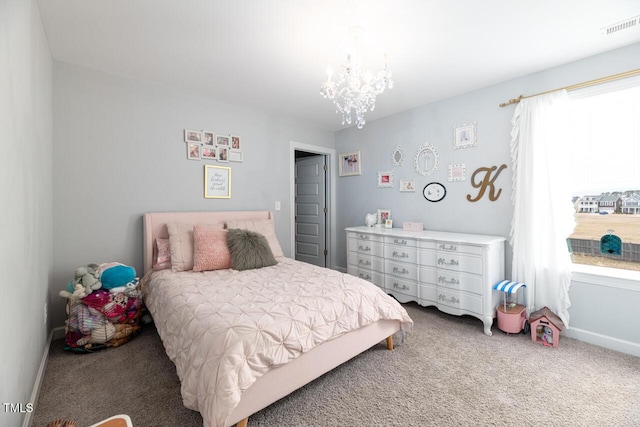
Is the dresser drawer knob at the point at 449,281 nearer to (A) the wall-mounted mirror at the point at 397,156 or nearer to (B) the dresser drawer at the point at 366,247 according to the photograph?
(B) the dresser drawer at the point at 366,247

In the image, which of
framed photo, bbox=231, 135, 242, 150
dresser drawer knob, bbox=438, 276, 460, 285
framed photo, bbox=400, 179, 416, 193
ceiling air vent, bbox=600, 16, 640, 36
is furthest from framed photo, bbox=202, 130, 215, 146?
ceiling air vent, bbox=600, 16, 640, 36

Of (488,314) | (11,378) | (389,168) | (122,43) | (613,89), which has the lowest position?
(488,314)

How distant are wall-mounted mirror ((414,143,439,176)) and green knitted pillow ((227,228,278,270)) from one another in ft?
7.24

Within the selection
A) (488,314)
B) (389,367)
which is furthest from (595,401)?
(389,367)

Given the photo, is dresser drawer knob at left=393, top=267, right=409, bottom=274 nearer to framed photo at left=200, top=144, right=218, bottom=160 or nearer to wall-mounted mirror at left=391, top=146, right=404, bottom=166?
wall-mounted mirror at left=391, top=146, right=404, bottom=166

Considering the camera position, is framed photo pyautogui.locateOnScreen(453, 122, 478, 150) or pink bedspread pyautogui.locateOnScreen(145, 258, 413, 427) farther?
framed photo pyautogui.locateOnScreen(453, 122, 478, 150)

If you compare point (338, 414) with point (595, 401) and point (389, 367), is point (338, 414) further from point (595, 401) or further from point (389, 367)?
point (595, 401)

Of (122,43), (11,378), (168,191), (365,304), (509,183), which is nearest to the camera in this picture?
(11,378)

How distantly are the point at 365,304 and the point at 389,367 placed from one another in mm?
501

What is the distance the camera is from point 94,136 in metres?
2.67

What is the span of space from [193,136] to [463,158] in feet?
10.3

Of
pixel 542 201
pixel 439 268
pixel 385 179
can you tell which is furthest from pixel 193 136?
pixel 542 201

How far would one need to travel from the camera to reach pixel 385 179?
4.07m

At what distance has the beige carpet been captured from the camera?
1574 millimetres
